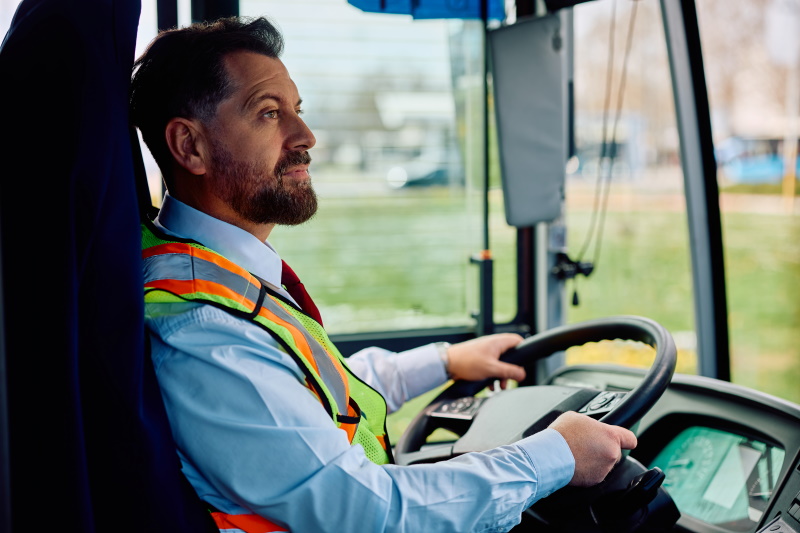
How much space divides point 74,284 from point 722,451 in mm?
1527

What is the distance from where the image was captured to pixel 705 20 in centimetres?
650

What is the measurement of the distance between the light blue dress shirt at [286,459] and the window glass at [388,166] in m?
1.35

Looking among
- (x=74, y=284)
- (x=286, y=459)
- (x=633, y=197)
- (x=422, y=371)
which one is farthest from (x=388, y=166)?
(x=633, y=197)

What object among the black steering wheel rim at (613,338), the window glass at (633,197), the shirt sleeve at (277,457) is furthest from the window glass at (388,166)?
the window glass at (633,197)

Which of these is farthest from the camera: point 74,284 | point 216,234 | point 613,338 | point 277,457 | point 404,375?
point 404,375

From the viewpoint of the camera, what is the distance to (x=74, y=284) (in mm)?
905

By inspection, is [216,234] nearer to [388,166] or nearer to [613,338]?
[613,338]

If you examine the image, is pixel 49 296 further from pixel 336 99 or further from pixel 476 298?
pixel 476 298

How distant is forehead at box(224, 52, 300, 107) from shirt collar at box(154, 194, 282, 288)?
230 mm

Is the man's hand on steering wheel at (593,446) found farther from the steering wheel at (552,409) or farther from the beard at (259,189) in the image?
the beard at (259,189)

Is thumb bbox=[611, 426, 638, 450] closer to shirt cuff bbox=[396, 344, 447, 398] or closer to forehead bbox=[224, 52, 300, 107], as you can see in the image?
shirt cuff bbox=[396, 344, 447, 398]

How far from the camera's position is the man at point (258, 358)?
110 cm

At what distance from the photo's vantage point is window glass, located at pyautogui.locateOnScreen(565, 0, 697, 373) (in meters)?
5.61

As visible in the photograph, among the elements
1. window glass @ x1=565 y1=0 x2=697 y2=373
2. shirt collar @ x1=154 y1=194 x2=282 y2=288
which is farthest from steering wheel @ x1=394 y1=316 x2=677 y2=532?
window glass @ x1=565 y1=0 x2=697 y2=373
